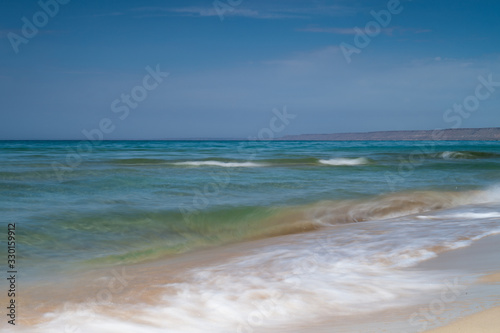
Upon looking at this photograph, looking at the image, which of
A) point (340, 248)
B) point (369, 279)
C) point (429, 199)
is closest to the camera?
point (369, 279)

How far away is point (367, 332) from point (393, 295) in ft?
3.10

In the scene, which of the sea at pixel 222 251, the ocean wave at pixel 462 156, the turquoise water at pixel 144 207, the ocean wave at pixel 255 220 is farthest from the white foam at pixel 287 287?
the ocean wave at pixel 462 156

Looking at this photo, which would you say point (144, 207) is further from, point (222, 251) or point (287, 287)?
point (287, 287)

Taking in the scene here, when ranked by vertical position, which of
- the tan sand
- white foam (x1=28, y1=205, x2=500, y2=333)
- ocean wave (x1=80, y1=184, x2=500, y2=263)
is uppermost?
ocean wave (x1=80, y1=184, x2=500, y2=263)

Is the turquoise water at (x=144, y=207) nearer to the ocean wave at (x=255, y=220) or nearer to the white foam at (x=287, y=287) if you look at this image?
the ocean wave at (x=255, y=220)

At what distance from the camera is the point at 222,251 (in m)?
5.99

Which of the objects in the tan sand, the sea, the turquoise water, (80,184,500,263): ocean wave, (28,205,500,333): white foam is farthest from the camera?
(80,184,500,263): ocean wave

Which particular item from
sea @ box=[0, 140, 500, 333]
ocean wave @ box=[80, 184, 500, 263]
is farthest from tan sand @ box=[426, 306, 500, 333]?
ocean wave @ box=[80, 184, 500, 263]

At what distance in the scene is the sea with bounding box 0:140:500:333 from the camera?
3.44m

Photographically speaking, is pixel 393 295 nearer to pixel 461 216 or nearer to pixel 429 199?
pixel 461 216

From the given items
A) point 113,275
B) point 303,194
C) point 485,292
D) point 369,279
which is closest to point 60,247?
point 113,275

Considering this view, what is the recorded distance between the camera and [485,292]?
10.8 ft

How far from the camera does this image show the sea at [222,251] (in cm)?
344

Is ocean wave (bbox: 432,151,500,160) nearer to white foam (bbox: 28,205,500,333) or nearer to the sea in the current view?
the sea
